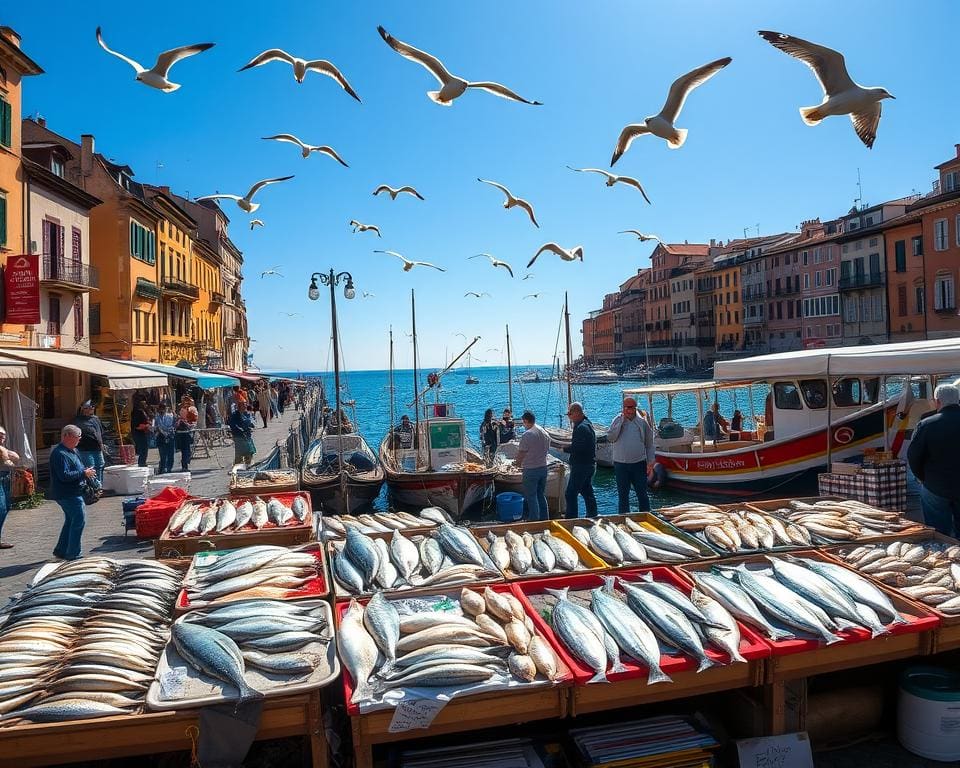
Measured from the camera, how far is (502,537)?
577 centimetres

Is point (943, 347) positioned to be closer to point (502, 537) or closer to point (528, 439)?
point (528, 439)

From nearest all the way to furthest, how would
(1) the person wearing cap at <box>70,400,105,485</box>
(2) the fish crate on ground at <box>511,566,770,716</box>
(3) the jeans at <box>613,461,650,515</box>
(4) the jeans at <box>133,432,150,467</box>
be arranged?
(2) the fish crate on ground at <box>511,566,770,716</box>
(3) the jeans at <box>613,461,650,515</box>
(1) the person wearing cap at <box>70,400,105,485</box>
(4) the jeans at <box>133,432,150,467</box>

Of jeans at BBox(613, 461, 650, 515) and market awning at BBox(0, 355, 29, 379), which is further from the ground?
market awning at BBox(0, 355, 29, 379)

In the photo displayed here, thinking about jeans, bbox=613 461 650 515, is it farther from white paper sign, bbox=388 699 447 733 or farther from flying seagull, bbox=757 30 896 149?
white paper sign, bbox=388 699 447 733

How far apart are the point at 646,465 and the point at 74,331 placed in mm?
24578

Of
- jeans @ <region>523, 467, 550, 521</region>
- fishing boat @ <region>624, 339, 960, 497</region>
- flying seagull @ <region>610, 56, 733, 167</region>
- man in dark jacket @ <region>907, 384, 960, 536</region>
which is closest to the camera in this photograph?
man in dark jacket @ <region>907, 384, 960, 536</region>

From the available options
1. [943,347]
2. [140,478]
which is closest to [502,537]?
[943,347]

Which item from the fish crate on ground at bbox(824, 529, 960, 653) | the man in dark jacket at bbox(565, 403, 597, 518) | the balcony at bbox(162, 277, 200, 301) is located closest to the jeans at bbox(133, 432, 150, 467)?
the man in dark jacket at bbox(565, 403, 597, 518)

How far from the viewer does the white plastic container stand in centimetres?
413

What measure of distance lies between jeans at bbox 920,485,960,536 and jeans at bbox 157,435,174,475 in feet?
52.5

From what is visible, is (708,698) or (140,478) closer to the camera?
(708,698)

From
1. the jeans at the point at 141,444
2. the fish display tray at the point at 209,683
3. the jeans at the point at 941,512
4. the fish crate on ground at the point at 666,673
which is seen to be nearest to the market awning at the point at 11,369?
the jeans at the point at 141,444

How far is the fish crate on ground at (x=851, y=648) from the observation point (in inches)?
152

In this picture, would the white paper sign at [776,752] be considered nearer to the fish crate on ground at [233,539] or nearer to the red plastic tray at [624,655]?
the red plastic tray at [624,655]
